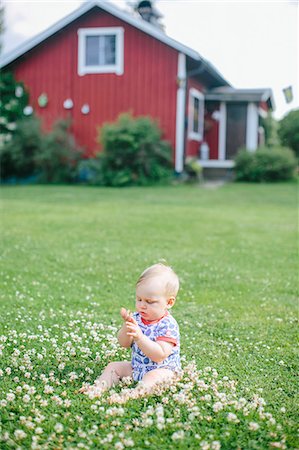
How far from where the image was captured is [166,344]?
375 cm

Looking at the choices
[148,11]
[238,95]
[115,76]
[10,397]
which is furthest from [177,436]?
[148,11]

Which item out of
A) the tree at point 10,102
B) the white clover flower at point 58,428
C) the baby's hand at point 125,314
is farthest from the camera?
the tree at point 10,102

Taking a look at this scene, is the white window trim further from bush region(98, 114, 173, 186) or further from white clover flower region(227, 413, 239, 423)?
white clover flower region(227, 413, 239, 423)

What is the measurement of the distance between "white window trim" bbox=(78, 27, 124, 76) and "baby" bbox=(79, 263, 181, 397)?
1791 centimetres

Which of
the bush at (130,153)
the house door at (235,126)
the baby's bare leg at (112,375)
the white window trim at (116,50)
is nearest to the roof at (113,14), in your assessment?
the white window trim at (116,50)

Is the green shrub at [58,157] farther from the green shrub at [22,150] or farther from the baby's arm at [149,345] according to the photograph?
the baby's arm at [149,345]

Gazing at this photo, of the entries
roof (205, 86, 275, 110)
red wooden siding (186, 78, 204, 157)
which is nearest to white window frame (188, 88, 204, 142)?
red wooden siding (186, 78, 204, 157)

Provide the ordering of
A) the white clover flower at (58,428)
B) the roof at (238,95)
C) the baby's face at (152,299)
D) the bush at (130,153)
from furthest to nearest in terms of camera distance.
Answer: the roof at (238,95) → the bush at (130,153) → the baby's face at (152,299) → the white clover flower at (58,428)

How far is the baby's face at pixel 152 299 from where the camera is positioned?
371 cm

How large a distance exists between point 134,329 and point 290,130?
28015 mm

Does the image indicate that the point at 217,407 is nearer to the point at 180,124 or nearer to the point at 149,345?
the point at 149,345

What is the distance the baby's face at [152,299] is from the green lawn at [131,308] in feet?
1.53

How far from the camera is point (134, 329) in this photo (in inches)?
140

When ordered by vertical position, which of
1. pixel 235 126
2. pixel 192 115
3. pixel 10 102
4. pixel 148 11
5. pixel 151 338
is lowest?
pixel 151 338
